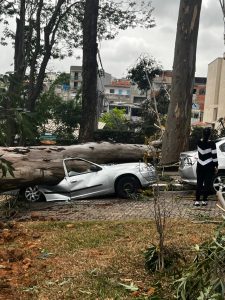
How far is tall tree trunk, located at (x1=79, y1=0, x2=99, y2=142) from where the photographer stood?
22.5 metres

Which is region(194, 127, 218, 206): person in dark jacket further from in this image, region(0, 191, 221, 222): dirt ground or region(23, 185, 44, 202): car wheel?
region(23, 185, 44, 202): car wheel

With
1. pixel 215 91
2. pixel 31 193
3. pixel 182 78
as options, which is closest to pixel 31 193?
pixel 31 193

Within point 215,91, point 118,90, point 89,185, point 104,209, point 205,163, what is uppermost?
point 118,90

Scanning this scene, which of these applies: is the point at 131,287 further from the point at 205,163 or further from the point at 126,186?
the point at 126,186

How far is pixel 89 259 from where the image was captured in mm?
6555

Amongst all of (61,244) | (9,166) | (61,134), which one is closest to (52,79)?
(61,134)

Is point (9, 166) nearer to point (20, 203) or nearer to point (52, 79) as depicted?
point (20, 203)

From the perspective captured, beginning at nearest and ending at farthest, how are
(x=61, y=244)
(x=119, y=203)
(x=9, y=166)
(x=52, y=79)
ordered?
1. (x=9, y=166)
2. (x=61, y=244)
3. (x=119, y=203)
4. (x=52, y=79)

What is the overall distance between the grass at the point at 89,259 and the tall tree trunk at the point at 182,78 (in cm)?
895

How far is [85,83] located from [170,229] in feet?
51.7

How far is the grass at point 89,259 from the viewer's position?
17.3 feet

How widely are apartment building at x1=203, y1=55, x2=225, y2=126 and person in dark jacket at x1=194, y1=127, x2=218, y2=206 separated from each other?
115 feet

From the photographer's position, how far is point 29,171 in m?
12.9

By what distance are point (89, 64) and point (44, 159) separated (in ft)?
31.8
